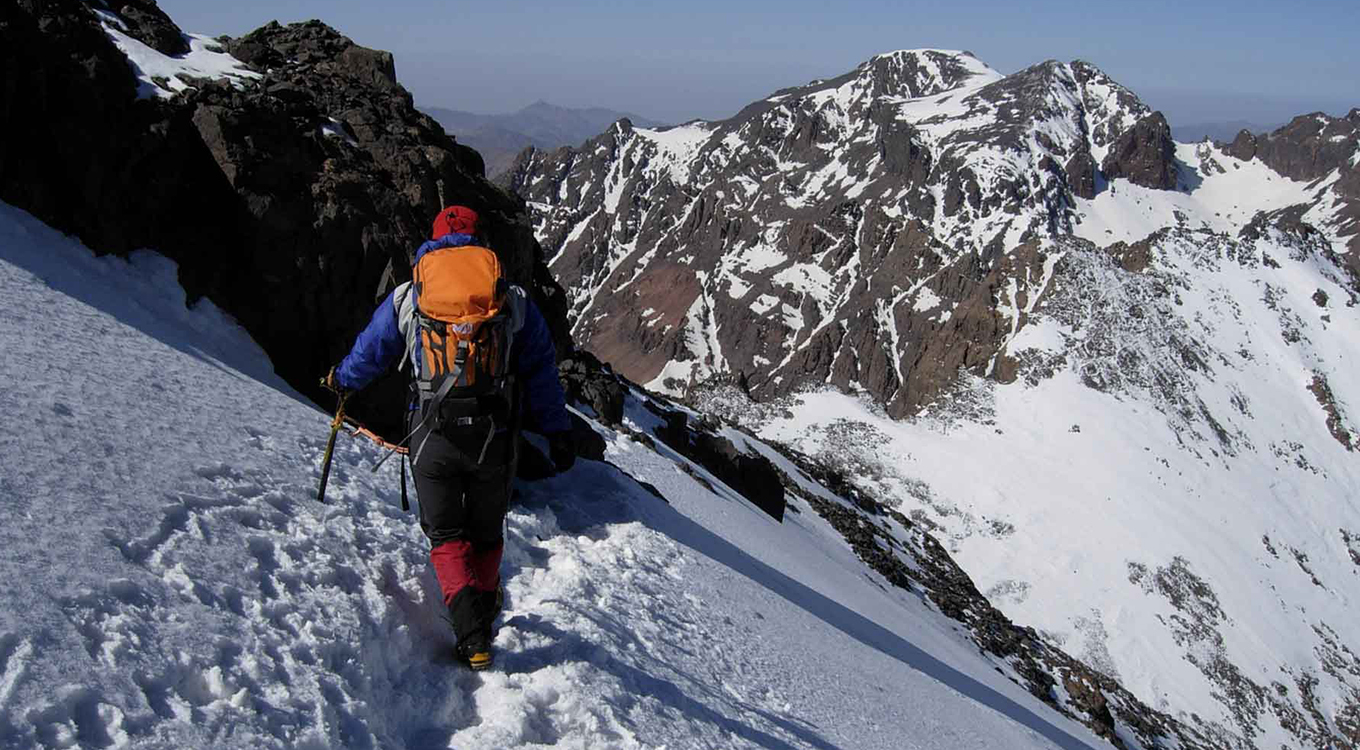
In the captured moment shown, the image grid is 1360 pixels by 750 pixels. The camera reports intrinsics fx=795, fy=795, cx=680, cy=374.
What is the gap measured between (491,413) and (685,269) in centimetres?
19364


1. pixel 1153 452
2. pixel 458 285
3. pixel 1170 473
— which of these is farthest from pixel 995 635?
pixel 1153 452

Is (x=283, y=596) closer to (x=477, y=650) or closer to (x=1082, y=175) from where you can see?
(x=477, y=650)

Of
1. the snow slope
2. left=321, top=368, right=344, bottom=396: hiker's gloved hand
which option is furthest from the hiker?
the snow slope

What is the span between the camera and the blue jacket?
6758 millimetres

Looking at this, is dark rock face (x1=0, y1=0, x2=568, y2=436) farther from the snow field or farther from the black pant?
the black pant

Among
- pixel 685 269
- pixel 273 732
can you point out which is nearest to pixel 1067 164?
pixel 685 269

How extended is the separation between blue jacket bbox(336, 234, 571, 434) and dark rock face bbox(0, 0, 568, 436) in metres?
5.85

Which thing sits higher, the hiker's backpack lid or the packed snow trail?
the hiker's backpack lid

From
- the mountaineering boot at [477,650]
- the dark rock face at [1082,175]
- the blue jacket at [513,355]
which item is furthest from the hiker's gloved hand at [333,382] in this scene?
the dark rock face at [1082,175]

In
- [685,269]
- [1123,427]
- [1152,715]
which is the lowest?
[1152,715]

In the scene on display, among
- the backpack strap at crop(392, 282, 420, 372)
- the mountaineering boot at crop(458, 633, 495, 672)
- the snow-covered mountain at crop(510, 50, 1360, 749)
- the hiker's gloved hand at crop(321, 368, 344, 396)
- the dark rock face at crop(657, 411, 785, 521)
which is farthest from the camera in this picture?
the snow-covered mountain at crop(510, 50, 1360, 749)

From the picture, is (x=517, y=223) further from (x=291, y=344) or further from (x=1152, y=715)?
(x=1152, y=715)

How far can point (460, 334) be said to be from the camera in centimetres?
626

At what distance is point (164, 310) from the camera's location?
11.3m
